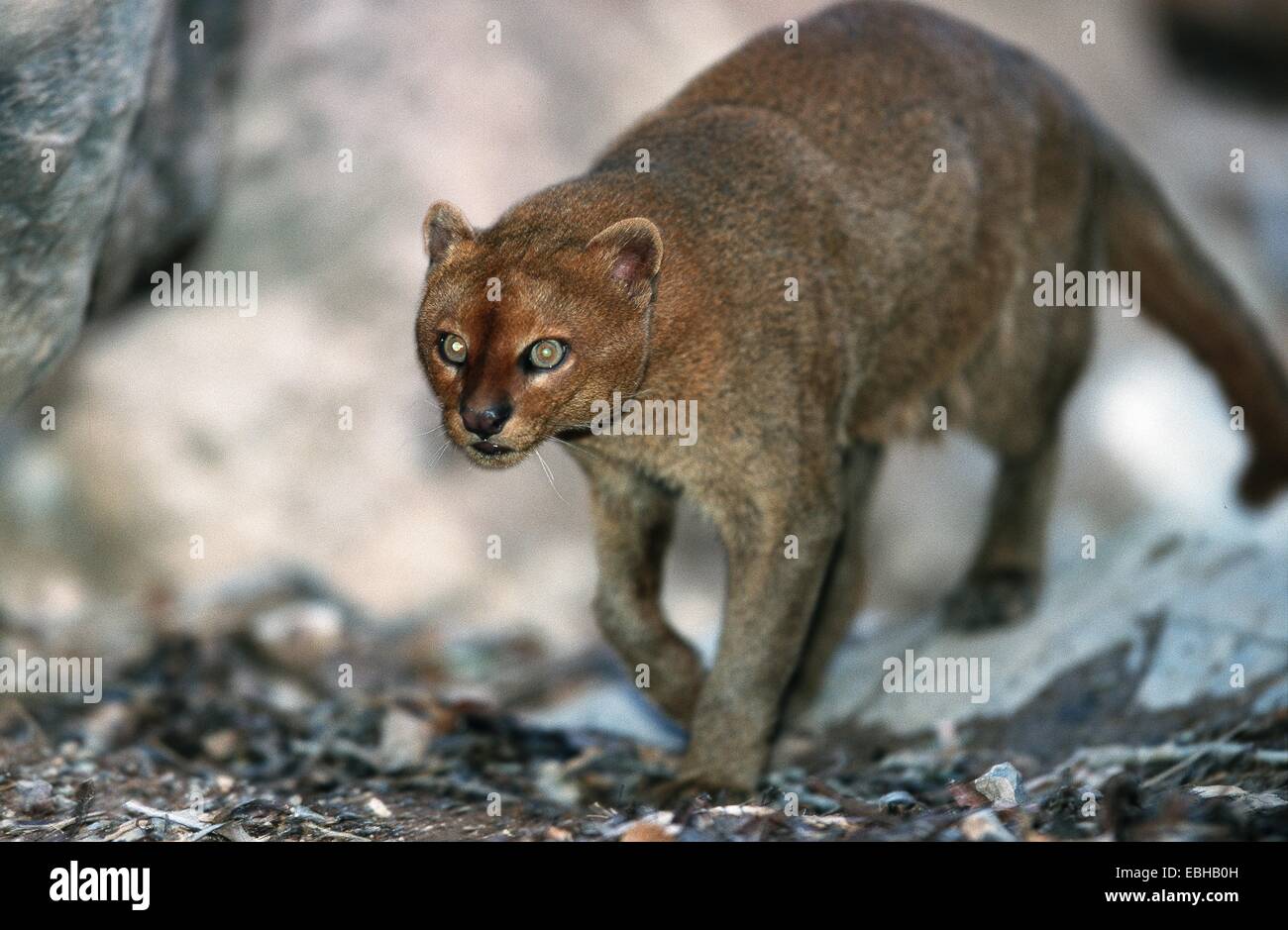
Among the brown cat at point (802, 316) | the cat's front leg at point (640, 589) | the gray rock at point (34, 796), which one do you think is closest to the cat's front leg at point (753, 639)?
the brown cat at point (802, 316)

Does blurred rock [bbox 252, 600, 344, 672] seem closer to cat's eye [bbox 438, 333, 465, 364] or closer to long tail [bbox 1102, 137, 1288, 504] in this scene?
cat's eye [bbox 438, 333, 465, 364]

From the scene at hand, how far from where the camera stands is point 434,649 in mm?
8758

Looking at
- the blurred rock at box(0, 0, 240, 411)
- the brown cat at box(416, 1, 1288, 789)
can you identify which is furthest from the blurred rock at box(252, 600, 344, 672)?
the brown cat at box(416, 1, 1288, 789)

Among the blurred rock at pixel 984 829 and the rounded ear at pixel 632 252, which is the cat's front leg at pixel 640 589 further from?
the blurred rock at pixel 984 829

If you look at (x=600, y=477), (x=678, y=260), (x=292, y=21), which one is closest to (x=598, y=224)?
(x=678, y=260)

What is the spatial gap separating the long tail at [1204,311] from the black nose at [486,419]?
4.07 metres

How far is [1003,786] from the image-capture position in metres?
5.36

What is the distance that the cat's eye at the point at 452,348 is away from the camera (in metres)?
5.04

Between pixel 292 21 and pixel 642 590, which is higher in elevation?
pixel 292 21

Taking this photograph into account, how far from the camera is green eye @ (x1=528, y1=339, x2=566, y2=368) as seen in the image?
500 centimetres

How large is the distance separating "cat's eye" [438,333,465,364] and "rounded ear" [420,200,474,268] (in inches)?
15.7

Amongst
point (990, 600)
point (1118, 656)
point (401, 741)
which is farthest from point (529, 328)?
point (990, 600)
